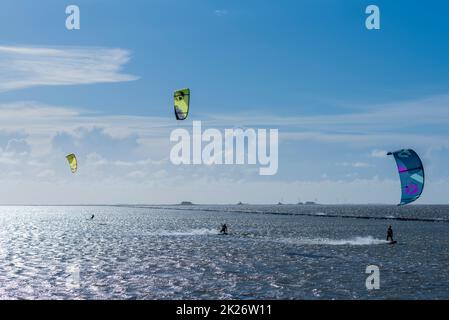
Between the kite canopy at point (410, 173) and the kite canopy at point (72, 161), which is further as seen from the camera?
the kite canopy at point (72, 161)

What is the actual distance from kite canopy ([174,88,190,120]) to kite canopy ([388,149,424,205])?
17.6 meters

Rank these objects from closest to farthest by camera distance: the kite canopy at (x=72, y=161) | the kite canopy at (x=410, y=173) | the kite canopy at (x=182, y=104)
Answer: the kite canopy at (x=410, y=173) < the kite canopy at (x=182, y=104) < the kite canopy at (x=72, y=161)

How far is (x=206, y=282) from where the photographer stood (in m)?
38.3

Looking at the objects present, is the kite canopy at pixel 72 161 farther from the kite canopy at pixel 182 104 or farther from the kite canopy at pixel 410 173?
the kite canopy at pixel 410 173

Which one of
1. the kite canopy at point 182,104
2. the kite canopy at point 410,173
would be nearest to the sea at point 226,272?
the kite canopy at point 410,173

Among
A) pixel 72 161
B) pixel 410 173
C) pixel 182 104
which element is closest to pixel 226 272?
pixel 182 104

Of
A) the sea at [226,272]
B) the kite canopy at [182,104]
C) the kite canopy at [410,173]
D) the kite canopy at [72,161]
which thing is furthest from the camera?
the kite canopy at [72,161]

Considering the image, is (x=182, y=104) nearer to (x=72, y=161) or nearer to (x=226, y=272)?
(x=226, y=272)

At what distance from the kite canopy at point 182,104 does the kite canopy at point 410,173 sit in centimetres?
1762

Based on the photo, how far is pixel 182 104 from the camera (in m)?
45.7

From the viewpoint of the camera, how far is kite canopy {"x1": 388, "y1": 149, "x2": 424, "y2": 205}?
35.3 meters

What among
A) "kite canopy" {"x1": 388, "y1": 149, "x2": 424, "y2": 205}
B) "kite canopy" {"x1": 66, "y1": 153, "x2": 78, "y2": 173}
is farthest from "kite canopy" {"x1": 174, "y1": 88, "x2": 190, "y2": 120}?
"kite canopy" {"x1": 66, "y1": 153, "x2": 78, "y2": 173}

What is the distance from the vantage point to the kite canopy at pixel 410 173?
116 feet
